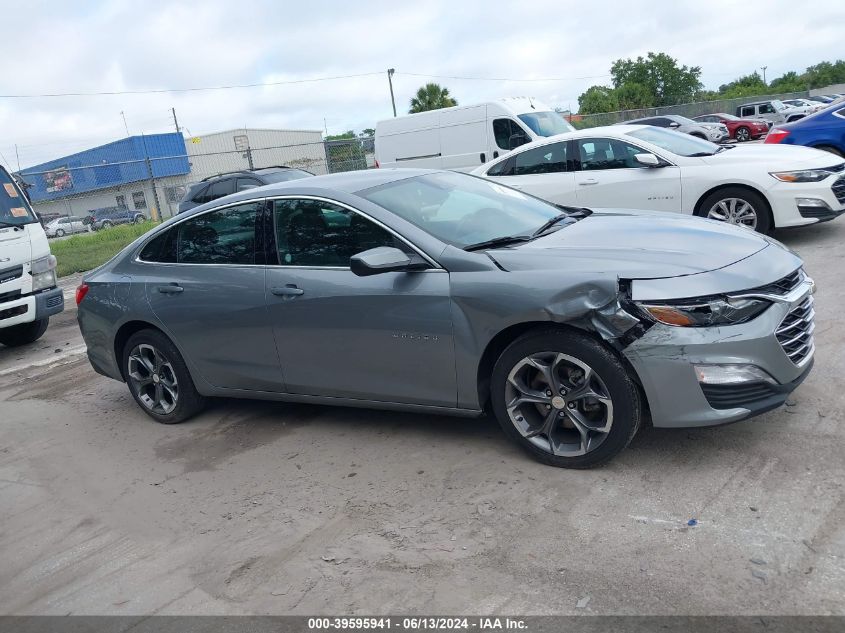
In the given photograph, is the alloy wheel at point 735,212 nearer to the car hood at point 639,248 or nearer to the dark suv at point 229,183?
the car hood at point 639,248

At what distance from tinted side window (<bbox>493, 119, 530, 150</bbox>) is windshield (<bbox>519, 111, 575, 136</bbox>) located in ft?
0.70

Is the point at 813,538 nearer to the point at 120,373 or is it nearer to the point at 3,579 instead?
the point at 3,579

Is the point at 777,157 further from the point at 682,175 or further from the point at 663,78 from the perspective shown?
the point at 663,78

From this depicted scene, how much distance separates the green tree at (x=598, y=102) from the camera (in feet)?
193

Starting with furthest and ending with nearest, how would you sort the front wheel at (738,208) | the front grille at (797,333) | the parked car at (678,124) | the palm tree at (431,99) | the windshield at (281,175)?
the palm tree at (431,99)
the parked car at (678,124)
the windshield at (281,175)
the front wheel at (738,208)
the front grille at (797,333)

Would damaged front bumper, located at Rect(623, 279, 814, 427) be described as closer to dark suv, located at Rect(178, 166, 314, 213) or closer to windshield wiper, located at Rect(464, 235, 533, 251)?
windshield wiper, located at Rect(464, 235, 533, 251)

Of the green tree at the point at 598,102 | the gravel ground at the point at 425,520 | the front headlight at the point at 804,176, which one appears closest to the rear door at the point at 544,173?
the front headlight at the point at 804,176

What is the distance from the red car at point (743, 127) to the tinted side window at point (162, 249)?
34156 millimetres

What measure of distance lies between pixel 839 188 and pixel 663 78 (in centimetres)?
6299

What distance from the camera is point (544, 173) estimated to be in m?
9.73

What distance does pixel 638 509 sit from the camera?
3475 mm

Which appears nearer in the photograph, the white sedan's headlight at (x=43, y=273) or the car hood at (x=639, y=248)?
the car hood at (x=639, y=248)

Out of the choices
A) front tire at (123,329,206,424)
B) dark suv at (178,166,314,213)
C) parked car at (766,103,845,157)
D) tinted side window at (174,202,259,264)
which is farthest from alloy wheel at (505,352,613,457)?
dark suv at (178,166,314,213)

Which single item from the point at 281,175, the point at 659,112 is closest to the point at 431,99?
the point at 659,112
